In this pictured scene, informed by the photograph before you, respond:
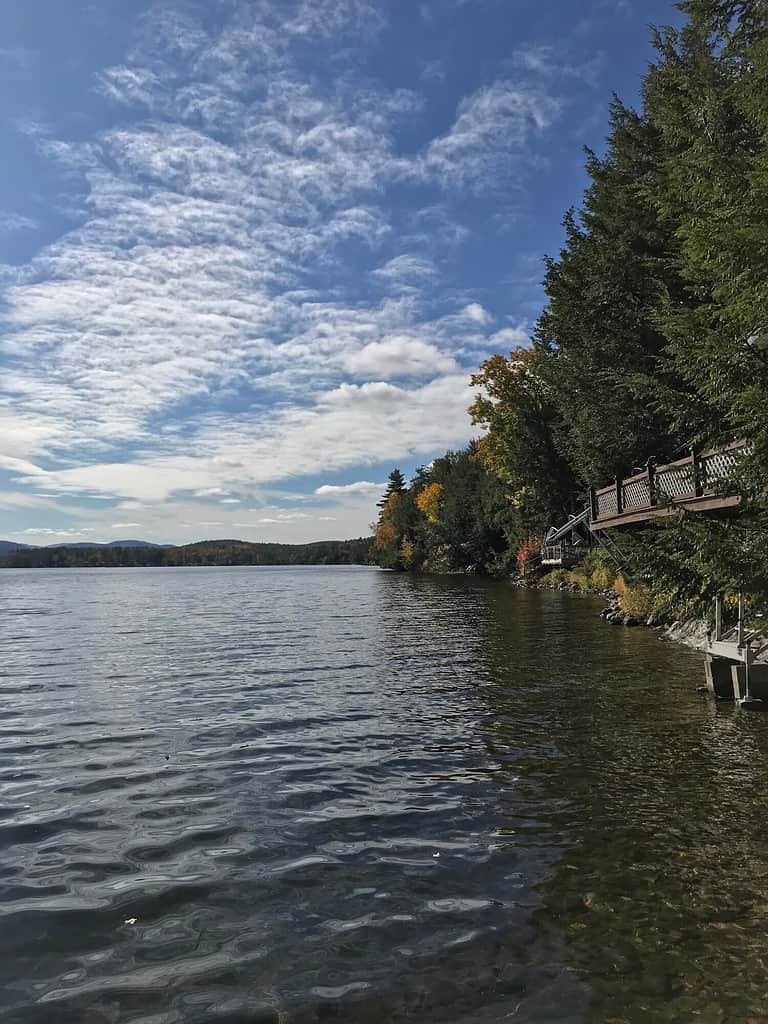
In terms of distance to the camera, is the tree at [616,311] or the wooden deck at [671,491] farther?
the tree at [616,311]

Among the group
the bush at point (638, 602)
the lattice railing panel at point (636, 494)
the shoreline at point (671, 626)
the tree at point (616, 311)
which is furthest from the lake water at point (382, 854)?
the tree at point (616, 311)

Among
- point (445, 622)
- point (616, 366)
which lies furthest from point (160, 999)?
point (616, 366)

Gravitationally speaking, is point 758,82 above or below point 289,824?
above

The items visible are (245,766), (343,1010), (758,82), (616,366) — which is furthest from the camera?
(616,366)

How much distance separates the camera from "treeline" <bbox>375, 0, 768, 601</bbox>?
9852 mm

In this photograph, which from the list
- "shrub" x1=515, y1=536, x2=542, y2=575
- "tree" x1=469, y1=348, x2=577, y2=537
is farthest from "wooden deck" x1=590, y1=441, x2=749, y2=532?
"shrub" x1=515, y1=536, x2=542, y2=575

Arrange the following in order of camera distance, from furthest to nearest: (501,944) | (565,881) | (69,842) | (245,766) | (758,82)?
(758,82)
(245,766)
(69,842)
(565,881)
(501,944)

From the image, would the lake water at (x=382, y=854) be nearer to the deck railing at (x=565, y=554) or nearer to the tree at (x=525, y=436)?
the tree at (x=525, y=436)

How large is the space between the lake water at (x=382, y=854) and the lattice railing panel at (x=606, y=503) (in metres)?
10.2

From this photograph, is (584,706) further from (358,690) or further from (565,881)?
(565,881)

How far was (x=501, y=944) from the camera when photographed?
4.96m

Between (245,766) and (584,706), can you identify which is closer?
(245,766)

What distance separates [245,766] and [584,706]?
6468 millimetres

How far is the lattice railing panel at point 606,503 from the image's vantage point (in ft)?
79.4
